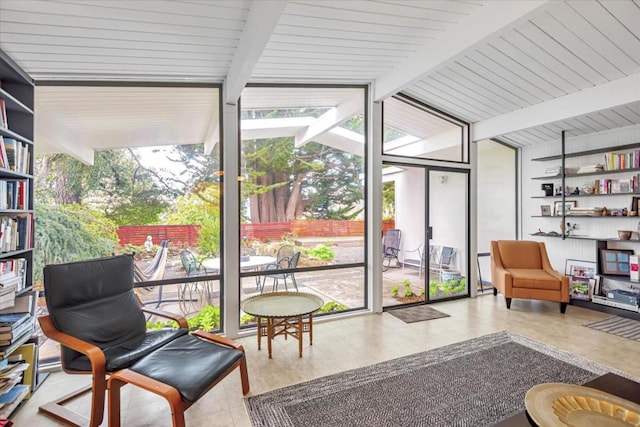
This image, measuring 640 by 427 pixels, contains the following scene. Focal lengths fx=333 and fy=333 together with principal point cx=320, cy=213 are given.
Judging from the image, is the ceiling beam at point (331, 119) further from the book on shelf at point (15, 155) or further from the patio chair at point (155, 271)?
the book on shelf at point (15, 155)

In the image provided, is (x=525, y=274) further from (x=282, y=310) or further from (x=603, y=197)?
(x=282, y=310)

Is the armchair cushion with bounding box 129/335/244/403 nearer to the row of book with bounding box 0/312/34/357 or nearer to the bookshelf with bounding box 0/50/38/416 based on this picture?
the row of book with bounding box 0/312/34/357

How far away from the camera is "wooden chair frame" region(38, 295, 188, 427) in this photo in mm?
2021

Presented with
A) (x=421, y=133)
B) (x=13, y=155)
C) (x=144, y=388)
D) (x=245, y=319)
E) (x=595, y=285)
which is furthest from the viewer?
(x=421, y=133)

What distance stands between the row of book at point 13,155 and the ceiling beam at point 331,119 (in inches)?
98.6

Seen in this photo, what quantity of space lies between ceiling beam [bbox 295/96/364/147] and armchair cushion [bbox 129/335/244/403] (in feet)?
8.15

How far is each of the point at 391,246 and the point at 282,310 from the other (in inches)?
84.9

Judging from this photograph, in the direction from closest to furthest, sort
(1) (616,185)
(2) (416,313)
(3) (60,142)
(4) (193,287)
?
1. (3) (60,142)
2. (4) (193,287)
3. (2) (416,313)
4. (1) (616,185)

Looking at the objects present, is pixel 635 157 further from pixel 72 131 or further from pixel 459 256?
pixel 72 131

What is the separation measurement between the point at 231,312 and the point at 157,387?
5.54 ft

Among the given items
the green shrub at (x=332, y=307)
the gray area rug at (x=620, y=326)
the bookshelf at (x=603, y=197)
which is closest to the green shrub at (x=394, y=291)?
the green shrub at (x=332, y=307)

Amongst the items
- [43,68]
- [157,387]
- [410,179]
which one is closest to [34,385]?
[157,387]

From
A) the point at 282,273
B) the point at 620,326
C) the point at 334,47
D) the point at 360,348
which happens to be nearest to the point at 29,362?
the point at 282,273

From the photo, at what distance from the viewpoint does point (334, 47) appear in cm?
322
